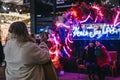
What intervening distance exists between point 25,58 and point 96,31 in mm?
8764

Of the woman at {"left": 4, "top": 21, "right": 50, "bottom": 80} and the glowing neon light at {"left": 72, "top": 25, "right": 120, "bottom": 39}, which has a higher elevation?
the woman at {"left": 4, "top": 21, "right": 50, "bottom": 80}

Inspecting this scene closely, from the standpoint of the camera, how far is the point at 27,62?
3068 mm

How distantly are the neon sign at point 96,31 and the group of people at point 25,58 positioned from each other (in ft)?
27.9

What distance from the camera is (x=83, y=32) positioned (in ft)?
39.3

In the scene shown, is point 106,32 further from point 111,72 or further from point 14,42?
point 14,42

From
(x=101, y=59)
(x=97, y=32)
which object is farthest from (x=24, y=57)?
(x=97, y=32)

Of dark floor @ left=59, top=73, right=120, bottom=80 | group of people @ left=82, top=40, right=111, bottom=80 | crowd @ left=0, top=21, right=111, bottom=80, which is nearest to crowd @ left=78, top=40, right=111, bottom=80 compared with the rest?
group of people @ left=82, top=40, right=111, bottom=80

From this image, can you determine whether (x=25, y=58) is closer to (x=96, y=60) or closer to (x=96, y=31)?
(x=96, y=60)

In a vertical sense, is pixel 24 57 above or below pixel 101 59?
above

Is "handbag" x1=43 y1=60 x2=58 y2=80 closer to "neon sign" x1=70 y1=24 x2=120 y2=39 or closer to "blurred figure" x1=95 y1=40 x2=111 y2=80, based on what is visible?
"blurred figure" x1=95 y1=40 x2=111 y2=80

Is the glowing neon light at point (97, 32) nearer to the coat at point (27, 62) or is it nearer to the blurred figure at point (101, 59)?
the blurred figure at point (101, 59)

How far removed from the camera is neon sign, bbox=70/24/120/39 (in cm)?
1145

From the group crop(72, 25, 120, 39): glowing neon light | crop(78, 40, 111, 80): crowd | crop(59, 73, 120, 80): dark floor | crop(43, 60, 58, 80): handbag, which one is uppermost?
crop(43, 60, 58, 80): handbag

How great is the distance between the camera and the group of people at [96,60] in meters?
10.6
